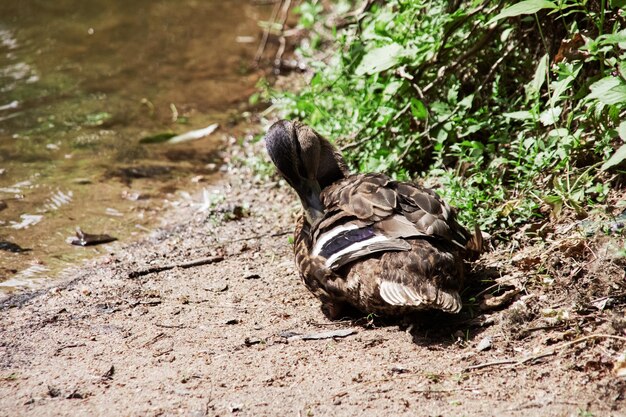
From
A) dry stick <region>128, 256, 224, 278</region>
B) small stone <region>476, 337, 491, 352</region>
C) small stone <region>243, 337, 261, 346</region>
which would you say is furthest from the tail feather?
dry stick <region>128, 256, 224, 278</region>

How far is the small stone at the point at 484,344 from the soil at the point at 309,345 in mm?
12

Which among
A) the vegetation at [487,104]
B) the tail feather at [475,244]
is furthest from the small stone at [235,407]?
the vegetation at [487,104]

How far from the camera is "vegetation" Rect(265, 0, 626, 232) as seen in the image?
473cm

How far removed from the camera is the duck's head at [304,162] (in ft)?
17.1

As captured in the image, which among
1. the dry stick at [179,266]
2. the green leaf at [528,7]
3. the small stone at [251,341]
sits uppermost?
the green leaf at [528,7]

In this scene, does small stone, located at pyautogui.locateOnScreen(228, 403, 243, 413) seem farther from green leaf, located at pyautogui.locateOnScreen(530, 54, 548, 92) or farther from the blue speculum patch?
green leaf, located at pyautogui.locateOnScreen(530, 54, 548, 92)

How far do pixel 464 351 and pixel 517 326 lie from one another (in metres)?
0.33

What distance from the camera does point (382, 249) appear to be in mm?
4273

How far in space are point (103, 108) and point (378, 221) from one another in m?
5.33

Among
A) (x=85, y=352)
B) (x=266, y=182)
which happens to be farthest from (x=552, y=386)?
(x=266, y=182)

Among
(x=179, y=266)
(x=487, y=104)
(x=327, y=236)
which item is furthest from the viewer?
(x=487, y=104)

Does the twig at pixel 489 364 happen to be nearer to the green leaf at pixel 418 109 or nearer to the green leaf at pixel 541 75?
the green leaf at pixel 541 75

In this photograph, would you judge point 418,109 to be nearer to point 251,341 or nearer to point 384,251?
point 384,251

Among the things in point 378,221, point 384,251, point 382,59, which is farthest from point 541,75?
point 384,251
